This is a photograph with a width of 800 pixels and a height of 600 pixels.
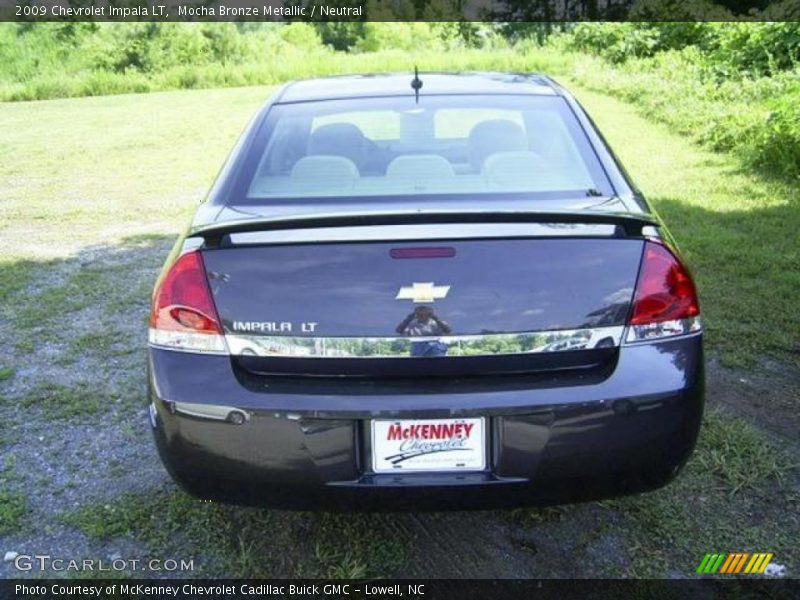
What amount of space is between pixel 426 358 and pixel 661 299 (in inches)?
27.1

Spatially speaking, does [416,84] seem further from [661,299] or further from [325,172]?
[661,299]

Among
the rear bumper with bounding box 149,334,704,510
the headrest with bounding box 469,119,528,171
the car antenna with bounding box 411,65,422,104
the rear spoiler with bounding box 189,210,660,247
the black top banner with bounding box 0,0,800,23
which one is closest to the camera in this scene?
the rear bumper with bounding box 149,334,704,510

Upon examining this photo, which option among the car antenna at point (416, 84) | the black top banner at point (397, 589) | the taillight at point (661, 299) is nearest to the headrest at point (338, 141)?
the car antenna at point (416, 84)

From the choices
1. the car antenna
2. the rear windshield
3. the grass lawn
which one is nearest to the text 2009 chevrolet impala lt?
the rear windshield

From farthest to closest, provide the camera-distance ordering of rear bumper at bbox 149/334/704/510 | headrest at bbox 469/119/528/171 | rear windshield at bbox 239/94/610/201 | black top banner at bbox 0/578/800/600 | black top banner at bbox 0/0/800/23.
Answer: black top banner at bbox 0/0/800/23
headrest at bbox 469/119/528/171
rear windshield at bbox 239/94/610/201
black top banner at bbox 0/578/800/600
rear bumper at bbox 149/334/704/510

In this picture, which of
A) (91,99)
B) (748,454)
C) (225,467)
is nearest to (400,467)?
(225,467)

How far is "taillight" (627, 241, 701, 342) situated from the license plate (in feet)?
1.70

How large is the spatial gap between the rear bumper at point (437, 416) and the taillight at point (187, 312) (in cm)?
5

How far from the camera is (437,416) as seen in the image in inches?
79.2

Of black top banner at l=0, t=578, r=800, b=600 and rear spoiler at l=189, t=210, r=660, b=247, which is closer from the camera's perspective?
rear spoiler at l=189, t=210, r=660, b=247

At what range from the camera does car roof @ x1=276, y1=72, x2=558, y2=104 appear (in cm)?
316

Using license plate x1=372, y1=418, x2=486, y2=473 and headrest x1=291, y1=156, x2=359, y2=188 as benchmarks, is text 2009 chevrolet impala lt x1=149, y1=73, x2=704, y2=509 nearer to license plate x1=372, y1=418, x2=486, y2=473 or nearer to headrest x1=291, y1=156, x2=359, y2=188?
license plate x1=372, y1=418, x2=486, y2=473

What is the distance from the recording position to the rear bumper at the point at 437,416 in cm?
201

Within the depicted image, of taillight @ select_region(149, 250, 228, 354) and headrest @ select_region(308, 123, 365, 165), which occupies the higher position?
headrest @ select_region(308, 123, 365, 165)
